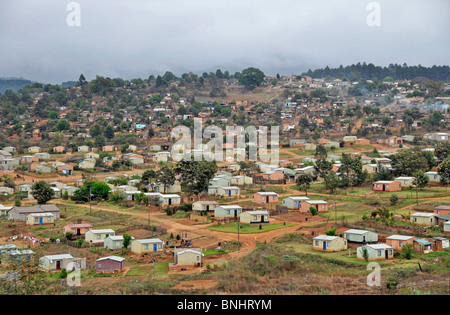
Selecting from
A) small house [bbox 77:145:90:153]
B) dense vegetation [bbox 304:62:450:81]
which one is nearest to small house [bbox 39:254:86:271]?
small house [bbox 77:145:90:153]

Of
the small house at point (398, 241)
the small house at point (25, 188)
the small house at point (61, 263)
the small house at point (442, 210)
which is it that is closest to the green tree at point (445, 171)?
the small house at point (442, 210)

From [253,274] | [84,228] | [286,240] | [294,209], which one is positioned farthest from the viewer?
[294,209]

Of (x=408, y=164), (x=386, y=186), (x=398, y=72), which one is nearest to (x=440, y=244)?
(x=386, y=186)

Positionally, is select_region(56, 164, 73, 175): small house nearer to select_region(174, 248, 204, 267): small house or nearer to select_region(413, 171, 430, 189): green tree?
select_region(174, 248, 204, 267): small house

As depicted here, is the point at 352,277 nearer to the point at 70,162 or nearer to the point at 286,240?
the point at 286,240
